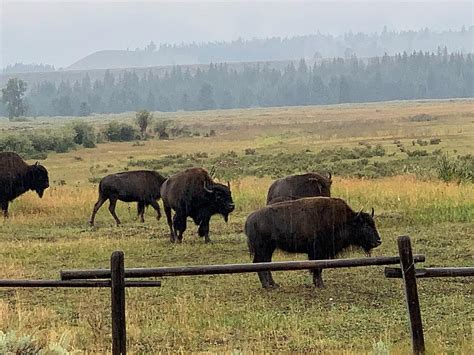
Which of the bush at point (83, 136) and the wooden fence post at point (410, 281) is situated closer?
the wooden fence post at point (410, 281)

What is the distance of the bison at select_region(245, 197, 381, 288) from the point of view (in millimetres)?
12344

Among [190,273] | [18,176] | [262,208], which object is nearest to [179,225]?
[262,208]

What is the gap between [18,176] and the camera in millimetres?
23938

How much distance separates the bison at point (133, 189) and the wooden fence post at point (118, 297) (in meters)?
13.3

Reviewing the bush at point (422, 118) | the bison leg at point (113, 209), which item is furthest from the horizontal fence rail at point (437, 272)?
the bush at point (422, 118)

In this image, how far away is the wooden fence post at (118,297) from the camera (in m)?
7.53

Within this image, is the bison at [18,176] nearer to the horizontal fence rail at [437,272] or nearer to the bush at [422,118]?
the horizontal fence rail at [437,272]

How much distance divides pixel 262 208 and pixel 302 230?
702mm

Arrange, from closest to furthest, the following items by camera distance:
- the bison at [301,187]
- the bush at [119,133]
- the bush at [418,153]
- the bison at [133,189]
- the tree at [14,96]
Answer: the bison at [301,187] → the bison at [133,189] → the bush at [418,153] → the bush at [119,133] → the tree at [14,96]

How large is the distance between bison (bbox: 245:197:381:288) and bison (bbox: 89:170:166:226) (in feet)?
28.9

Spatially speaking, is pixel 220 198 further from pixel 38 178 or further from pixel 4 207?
pixel 38 178

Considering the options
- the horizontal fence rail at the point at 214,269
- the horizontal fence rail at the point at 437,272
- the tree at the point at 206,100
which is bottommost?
the tree at the point at 206,100

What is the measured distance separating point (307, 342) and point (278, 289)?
3.27 metres

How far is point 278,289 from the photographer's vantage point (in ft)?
40.4
